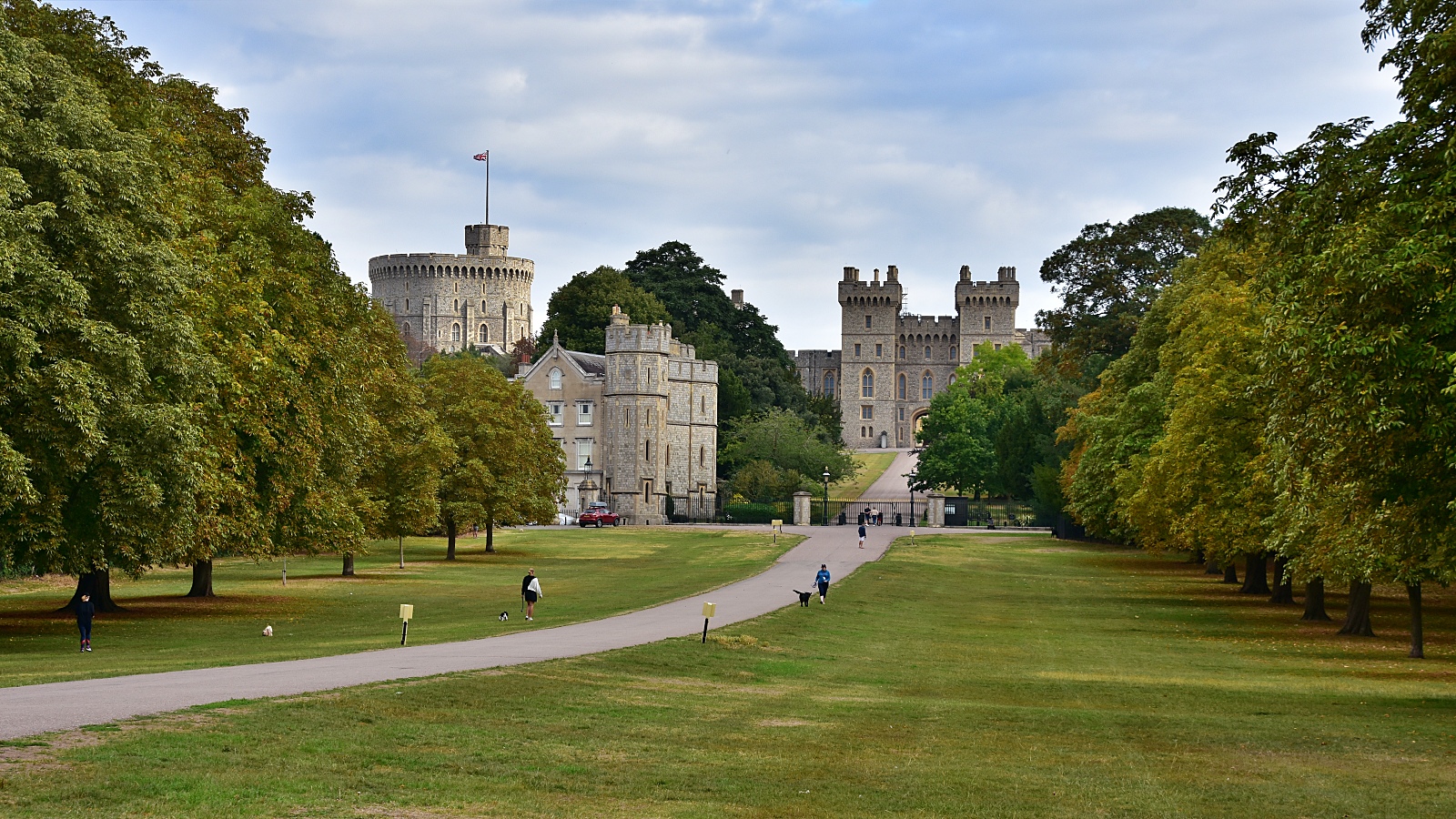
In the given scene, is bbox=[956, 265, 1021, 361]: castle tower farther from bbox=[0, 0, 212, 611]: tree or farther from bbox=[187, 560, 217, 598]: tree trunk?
bbox=[0, 0, 212, 611]: tree

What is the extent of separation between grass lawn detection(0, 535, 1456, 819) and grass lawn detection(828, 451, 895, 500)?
78.4 m

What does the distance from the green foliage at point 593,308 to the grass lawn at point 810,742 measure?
252 feet

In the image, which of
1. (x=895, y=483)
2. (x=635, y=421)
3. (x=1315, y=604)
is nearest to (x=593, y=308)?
(x=635, y=421)

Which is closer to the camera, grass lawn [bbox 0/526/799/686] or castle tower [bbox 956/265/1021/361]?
grass lawn [bbox 0/526/799/686]

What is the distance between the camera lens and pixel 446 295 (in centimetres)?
17612

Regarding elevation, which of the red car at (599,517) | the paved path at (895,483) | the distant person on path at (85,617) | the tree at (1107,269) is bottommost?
the distant person on path at (85,617)

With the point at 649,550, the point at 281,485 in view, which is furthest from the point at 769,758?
the point at 649,550

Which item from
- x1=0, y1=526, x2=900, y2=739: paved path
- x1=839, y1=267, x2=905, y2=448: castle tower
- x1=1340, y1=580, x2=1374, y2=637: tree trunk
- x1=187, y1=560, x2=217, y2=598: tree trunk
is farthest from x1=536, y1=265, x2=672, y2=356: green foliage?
x1=1340, y1=580, x2=1374, y2=637: tree trunk

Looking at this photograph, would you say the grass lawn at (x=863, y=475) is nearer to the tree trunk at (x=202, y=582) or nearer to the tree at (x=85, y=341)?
the tree trunk at (x=202, y=582)

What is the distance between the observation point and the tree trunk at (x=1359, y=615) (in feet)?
105

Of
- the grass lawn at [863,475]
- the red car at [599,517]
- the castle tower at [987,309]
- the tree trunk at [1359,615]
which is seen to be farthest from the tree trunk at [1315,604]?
the castle tower at [987,309]

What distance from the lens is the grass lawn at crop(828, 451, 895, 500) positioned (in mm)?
107000

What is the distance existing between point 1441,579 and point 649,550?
4271 cm

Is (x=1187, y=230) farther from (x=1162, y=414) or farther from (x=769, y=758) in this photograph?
(x=769, y=758)
